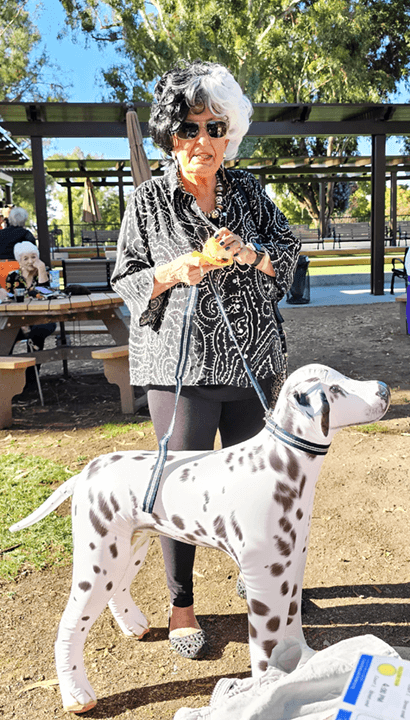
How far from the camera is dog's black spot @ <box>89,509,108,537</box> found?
1779 mm

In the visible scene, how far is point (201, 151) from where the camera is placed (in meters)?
2.02

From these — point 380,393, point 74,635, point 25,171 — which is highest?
point 25,171

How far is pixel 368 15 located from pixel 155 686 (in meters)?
29.8

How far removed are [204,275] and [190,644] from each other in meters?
1.43

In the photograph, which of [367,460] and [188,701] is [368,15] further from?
[188,701]

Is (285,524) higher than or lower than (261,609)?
Result: higher

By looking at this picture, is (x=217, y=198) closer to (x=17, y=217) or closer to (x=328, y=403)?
(x=328, y=403)

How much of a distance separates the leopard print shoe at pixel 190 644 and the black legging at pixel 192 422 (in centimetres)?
12

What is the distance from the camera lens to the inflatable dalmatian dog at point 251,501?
1.61 meters

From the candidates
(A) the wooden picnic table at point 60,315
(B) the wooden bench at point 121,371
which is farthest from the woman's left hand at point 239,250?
(A) the wooden picnic table at point 60,315

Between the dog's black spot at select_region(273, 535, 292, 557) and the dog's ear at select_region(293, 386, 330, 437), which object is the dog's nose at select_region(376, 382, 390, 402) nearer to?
the dog's ear at select_region(293, 386, 330, 437)

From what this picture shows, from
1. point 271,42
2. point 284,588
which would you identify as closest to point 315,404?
point 284,588

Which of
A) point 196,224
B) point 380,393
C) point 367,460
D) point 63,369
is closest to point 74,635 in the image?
point 380,393

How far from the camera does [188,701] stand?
2080 millimetres
